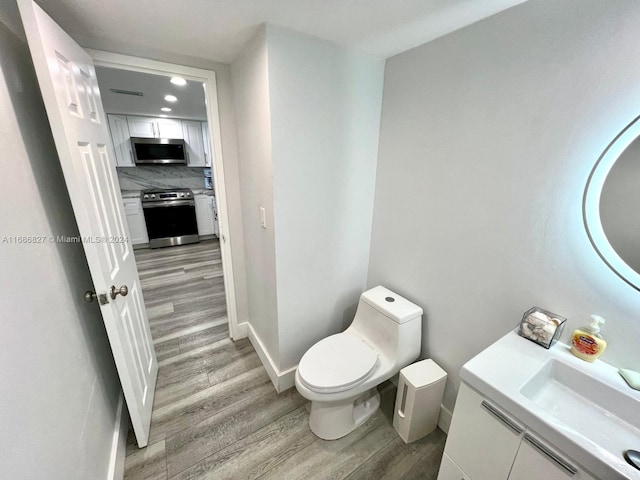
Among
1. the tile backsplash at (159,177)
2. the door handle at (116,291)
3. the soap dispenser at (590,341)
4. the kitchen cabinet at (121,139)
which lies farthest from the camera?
the tile backsplash at (159,177)

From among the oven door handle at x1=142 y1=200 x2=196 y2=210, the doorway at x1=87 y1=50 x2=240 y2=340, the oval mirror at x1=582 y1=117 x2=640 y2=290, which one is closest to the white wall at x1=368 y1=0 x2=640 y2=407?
the oval mirror at x1=582 y1=117 x2=640 y2=290

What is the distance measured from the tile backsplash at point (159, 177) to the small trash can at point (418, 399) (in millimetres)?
4945

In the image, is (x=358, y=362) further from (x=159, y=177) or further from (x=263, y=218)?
(x=159, y=177)

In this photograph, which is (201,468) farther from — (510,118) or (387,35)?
(387,35)

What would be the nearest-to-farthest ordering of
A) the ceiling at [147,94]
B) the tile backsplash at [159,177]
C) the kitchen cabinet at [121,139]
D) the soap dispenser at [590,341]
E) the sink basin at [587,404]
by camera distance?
the sink basin at [587,404] < the soap dispenser at [590,341] < the ceiling at [147,94] < the kitchen cabinet at [121,139] < the tile backsplash at [159,177]

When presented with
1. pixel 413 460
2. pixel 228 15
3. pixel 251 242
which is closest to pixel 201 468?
pixel 413 460

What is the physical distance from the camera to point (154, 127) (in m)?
4.18

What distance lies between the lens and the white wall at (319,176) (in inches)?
50.3

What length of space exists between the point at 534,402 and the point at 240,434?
1462 mm

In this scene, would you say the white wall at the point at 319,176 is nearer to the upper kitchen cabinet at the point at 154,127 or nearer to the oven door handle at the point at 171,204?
the oven door handle at the point at 171,204

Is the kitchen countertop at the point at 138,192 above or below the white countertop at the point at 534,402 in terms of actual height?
above

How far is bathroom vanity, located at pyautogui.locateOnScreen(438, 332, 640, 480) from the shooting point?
677mm

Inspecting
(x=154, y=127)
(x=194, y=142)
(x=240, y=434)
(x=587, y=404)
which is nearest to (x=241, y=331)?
(x=240, y=434)

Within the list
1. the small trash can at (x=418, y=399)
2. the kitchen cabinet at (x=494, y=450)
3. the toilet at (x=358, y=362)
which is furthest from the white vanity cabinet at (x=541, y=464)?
the toilet at (x=358, y=362)
